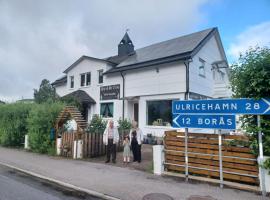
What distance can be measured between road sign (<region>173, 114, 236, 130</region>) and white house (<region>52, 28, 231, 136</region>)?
8526 millimetres

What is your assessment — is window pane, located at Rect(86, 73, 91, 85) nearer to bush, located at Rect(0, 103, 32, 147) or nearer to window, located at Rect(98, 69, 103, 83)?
window, located at Rect(98, 69, 103, 83)

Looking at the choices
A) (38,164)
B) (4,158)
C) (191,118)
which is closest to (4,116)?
(4,158)

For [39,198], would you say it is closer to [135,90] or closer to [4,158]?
[4,158]

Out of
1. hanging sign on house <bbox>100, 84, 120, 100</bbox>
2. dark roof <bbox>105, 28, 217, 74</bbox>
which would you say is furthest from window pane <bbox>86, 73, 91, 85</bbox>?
dark roof <bbox>105, 28, 217, 74</bbox>

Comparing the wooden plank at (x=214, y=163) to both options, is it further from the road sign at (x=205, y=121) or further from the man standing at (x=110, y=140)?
the man standing at (x=110, y=140)

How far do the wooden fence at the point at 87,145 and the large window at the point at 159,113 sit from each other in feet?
20.4

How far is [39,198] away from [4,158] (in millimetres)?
7304

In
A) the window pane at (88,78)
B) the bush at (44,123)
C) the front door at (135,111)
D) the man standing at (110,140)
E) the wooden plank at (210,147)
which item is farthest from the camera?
the window pane at (88,78)

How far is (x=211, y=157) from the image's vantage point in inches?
305

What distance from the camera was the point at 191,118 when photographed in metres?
7.99

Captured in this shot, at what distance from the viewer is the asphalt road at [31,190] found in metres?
6.47

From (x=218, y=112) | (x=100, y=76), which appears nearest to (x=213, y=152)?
(x=218, y=112)

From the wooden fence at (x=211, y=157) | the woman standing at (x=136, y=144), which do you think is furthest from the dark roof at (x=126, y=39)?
the wooden fence at (x=211, y=157)

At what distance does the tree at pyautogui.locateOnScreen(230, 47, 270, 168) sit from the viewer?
264 inches
